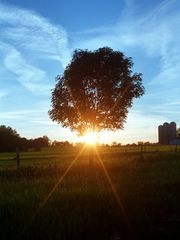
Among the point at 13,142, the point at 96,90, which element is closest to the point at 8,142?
the point at 13,142

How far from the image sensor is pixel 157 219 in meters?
10.8

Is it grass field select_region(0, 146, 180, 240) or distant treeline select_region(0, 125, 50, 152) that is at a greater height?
distant treeline select_region(0, 125, 50, 152)

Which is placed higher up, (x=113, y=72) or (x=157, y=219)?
(x=113, y=72)

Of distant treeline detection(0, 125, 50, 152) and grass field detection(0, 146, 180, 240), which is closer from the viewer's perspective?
grass field detection(0, 146, 180, 240)

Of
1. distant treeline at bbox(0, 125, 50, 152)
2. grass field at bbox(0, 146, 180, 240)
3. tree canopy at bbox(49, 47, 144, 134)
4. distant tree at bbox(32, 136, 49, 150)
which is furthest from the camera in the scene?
distant tree at bbox(32, 136, 49, 150)

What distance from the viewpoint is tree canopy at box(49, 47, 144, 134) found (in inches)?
1394

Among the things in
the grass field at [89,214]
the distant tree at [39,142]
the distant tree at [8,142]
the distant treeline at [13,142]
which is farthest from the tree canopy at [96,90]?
the distant tree at [39,142]

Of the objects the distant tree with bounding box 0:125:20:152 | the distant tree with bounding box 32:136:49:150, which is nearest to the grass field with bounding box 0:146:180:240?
the distant tree with bounding box 0:125:20:152

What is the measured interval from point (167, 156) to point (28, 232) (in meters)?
38.6

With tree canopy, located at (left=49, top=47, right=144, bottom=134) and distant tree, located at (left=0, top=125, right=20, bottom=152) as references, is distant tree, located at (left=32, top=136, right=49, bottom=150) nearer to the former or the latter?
distant tree, located at (left=0, top=125, right=20, bottom=152)

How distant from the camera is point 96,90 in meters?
35.6

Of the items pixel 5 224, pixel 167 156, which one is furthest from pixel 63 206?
pixel 167 156

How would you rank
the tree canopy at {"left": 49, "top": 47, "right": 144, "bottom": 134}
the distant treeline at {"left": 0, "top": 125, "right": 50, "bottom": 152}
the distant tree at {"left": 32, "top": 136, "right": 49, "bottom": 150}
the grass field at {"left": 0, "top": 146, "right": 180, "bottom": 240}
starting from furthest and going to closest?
the distant tree at {"left": 32, "top": 136, "right": 49, "bottom": 150} < the distant treeline at {"left": 0, "top": 125, "right": 50, "bottom": 152} < the tree canopy at {"left": 49, "top": 47, "right": 144, "bottom": 134} < the grass field at {"left": 0, "top": 146, "right": 180, "bottom": 240}

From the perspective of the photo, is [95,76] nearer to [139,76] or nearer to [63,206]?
[139,76]
